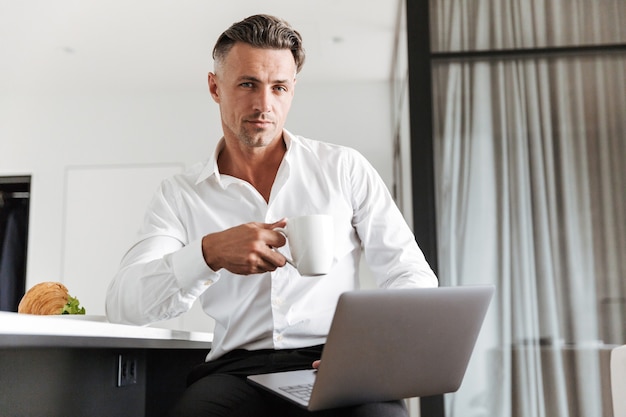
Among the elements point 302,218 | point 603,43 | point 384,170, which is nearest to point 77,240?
point 384,170

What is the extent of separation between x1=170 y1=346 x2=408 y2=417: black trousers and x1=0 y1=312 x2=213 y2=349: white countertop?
14 centimetres

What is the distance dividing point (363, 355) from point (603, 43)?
2402mm

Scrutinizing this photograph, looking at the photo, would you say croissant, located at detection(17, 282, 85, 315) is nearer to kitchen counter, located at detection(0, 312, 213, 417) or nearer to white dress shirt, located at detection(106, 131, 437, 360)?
kitchen counter, located at detection(0, 312, 213, 417)

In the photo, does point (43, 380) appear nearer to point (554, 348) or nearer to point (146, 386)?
point (146, 386)

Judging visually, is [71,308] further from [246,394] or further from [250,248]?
[250,248]

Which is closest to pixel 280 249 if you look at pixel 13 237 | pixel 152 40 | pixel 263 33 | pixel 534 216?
pixel 263 33

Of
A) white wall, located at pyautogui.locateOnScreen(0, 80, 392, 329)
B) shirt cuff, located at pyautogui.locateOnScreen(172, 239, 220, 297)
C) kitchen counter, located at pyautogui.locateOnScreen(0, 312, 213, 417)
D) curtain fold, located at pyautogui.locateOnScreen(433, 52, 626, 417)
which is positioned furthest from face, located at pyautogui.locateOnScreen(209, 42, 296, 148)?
white wall, located at pyautogui.locateOnScreen(0, 80, 392, 329)

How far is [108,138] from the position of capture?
5668 millimetres

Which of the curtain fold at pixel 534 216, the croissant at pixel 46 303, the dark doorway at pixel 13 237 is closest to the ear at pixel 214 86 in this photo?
the croissant at pixel 46 303

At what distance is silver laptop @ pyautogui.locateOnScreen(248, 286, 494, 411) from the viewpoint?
908 millimetres

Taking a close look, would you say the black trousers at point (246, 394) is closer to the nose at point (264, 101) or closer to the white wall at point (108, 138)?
the nose at point (264, 101)

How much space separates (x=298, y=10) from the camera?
14.3ft

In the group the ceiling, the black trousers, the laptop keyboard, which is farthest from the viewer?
the ceiling

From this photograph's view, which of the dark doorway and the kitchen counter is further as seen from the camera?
the dark doorway
